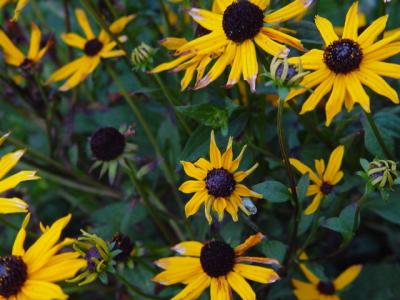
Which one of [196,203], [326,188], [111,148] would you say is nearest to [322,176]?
[326,188]

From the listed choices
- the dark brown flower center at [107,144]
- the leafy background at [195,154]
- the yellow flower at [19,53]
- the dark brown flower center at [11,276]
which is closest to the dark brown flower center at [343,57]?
the leafy background at [195,154]

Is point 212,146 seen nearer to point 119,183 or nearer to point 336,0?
point 119,183

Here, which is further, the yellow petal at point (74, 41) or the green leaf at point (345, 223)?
the yellow petal at point (74, 41)

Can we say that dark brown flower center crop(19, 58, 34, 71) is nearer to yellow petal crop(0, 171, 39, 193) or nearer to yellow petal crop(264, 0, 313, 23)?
yellow petal crop(0, 171, 39, 193)

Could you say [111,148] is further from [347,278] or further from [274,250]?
[347,278]

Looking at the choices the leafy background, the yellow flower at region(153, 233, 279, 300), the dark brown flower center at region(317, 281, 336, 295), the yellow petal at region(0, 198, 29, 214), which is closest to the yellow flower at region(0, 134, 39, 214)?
the yellow petal at region(0, 198, 29, 214)

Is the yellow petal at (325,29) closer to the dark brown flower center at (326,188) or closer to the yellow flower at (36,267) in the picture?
the dark brown flower center at (326,188)
